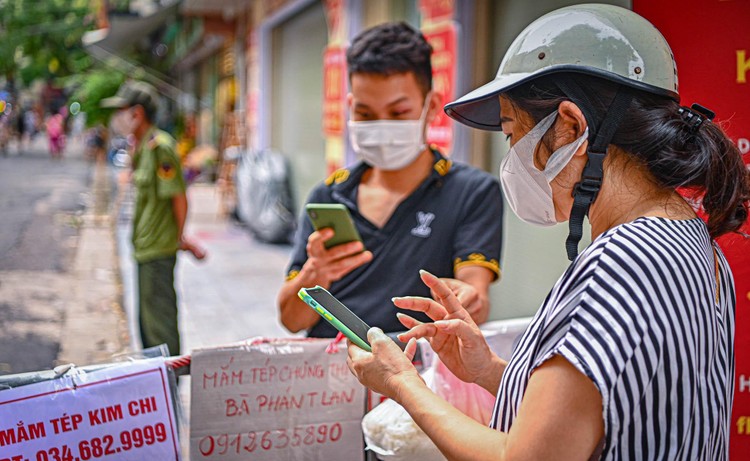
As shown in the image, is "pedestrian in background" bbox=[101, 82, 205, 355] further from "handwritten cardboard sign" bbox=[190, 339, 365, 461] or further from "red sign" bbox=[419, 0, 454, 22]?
"handwritten cardboard sign" bbox=[190, 339, 365, 461]

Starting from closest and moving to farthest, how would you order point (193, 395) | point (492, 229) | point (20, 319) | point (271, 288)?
1. point (193, 395)
2. point (492, 229)
3. point (20, 319)
4. point (271, 288)

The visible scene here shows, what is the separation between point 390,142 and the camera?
2.62 meters

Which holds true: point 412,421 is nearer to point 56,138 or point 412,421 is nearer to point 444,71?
point 444,71

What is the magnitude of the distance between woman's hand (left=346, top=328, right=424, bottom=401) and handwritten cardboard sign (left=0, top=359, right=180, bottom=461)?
0.67 m

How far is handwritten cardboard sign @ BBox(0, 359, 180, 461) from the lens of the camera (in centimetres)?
182

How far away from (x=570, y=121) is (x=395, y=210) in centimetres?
123

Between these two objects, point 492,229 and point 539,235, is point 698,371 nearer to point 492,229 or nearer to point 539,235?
point 492,229

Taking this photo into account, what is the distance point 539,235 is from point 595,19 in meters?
3.72

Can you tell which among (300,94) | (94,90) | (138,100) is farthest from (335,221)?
(94,90)

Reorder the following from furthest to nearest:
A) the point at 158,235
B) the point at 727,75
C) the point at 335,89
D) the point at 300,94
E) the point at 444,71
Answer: the point at 300,94 < the point at 335,89 < the point at 444,71 < the point at 158,235 < the point at 727,75

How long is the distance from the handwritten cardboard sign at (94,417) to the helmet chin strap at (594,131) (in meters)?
1.16

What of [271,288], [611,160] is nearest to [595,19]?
[611,160]

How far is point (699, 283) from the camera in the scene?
1244 mm

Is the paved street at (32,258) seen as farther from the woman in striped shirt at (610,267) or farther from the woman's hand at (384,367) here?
the woman in striped shirt at (610,267)
